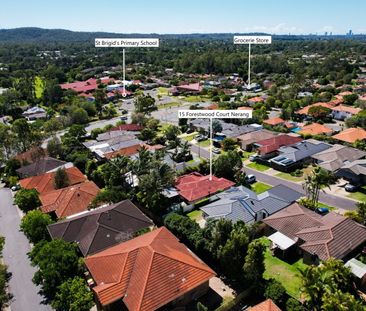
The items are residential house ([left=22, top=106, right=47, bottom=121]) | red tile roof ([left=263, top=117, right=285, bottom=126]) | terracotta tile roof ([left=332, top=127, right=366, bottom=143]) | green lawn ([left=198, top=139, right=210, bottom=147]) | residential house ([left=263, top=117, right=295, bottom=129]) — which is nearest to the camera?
terracotta tile roof ([left=332, top=127, right=366, bottom=143])

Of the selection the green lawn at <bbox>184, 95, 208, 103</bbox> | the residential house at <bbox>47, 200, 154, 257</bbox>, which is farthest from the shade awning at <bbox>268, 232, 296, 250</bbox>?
the green lawn at <bbox>184, 95, 208, 103</bbox>

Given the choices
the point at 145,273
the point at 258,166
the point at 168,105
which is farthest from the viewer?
the point at 168,105

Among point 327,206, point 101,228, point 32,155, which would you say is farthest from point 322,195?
point 32,155

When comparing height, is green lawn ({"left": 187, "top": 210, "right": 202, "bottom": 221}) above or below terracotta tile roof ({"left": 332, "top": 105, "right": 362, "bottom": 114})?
below

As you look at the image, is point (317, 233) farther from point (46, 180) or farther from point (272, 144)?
point (46, 180)

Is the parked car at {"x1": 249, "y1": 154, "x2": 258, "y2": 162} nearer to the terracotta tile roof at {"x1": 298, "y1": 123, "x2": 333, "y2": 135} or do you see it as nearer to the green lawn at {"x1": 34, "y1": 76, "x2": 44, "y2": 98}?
the terracotta tile roof at {"x1": 298, "y1": 123, "x2": 333, "y2": 135}

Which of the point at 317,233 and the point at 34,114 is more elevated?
the point at 34,114

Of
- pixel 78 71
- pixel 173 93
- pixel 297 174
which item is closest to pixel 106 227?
pixel 297 174
